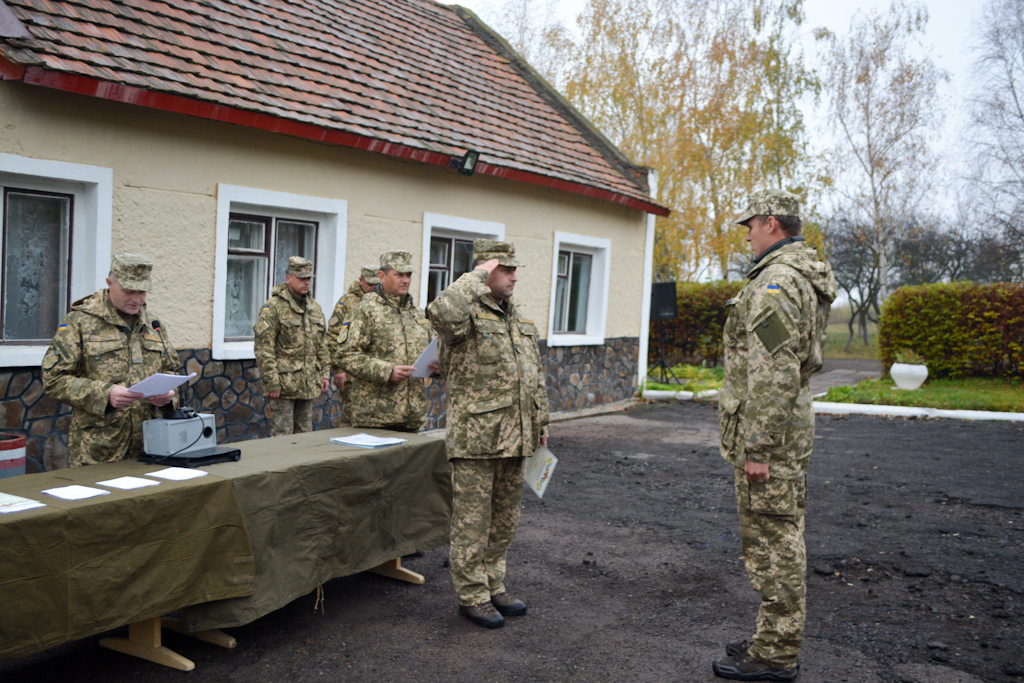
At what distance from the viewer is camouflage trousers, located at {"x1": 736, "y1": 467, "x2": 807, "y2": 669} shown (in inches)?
144

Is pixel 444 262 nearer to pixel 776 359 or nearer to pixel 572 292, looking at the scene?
pixel 572 292

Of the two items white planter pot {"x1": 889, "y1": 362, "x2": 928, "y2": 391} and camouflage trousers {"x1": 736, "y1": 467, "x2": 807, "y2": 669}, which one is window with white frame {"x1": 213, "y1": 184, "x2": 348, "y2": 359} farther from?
white planter pot {"x1": 889, "y1": 362, "x2": 928, "y2": 391}

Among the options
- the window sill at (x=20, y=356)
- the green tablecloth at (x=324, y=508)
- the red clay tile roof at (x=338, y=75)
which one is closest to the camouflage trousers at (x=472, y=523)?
the green tablecloth at (x=324, y=508)

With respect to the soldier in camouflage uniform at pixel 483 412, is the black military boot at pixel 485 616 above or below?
below

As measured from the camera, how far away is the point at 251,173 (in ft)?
25.2

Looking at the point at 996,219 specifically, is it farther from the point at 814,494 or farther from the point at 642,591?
the point at 642,591

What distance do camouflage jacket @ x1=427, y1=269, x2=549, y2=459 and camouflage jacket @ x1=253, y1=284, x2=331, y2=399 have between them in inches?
111

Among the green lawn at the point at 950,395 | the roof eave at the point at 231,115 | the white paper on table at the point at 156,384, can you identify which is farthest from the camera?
the green lawn at the point at 950,395

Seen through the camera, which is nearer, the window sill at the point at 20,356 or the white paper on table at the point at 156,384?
the white paper on table at the point at 156,384

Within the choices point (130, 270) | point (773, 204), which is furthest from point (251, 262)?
point (773, 204)

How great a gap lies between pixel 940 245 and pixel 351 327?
32.2 metres

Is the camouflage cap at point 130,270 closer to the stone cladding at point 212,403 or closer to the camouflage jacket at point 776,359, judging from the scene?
the stone cladding at point 212,403

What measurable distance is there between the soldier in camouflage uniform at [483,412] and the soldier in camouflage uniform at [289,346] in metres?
2.81

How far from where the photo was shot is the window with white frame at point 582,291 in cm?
1255
